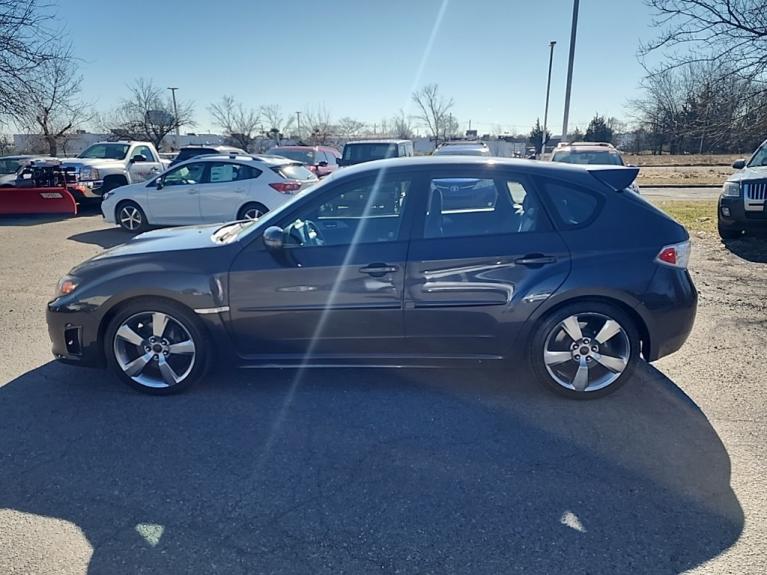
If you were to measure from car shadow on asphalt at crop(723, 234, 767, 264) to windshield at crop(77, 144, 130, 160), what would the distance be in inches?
640

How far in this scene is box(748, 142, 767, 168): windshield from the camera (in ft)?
30.2

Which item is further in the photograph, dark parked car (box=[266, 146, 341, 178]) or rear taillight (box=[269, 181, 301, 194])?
dark parked car (box=[266, 146, 341, 178])

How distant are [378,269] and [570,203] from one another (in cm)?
143

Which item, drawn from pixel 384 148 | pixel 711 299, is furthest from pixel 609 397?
pixel 384 148

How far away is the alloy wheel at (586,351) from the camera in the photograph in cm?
341

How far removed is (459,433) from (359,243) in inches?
56.8

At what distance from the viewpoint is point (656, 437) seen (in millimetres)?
3066

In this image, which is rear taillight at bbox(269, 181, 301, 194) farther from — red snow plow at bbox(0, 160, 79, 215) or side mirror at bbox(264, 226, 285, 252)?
red snow plow at bbox(0, 160, 79, 215)

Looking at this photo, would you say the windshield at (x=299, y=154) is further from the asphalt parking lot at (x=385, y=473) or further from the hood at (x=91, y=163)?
the asphalt parking lot at (x=385, y=473)

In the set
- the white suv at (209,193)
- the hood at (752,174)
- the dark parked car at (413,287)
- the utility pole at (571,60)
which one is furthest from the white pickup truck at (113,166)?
the utility pole at (571,60)

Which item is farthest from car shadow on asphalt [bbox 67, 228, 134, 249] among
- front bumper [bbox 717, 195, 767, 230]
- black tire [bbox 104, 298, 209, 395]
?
front bumper [bbox 717, 195, 767, 230]

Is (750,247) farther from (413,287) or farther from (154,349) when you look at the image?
(154,349)

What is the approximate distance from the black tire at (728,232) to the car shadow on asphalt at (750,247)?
0.38 ft

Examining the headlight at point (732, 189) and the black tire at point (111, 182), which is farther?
the black tire at point (111, 182)
